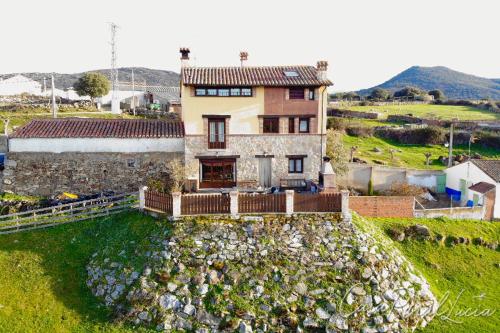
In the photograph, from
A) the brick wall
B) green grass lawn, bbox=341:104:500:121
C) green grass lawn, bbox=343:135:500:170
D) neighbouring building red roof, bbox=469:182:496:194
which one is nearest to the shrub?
green grass lawn, bbox=343:135:500:170

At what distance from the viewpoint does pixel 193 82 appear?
96.2 ft

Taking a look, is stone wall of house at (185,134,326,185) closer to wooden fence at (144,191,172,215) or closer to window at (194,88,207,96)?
window at (194,88,207,96)

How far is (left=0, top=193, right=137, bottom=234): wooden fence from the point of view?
78.4 feet

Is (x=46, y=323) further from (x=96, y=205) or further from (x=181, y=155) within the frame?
(x=181, y=155)

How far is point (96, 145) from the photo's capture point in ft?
96.2

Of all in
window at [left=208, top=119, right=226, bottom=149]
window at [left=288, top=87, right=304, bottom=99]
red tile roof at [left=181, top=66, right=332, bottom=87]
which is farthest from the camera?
window at [left=288, top=87, right=304, bottom=99]

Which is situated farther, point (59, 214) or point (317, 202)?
point (59, 214)

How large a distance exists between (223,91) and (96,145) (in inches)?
348

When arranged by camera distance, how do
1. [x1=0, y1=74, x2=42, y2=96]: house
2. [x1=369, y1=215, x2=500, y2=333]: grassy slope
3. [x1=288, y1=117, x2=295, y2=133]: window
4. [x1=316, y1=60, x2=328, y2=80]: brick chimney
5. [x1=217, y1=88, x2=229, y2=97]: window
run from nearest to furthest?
[x1=369, y1=215, x2=500, y2=333]: grassy slope → [x1=217, y1=88, x2=229, y2=97]: window → [x1=316, y1=60, x2=328, y2=80]: brick chimney → [x1=288, y1=117, x2=295, y2=133]: window → [x1=0, y1=74, x2=42, y2=96]: house

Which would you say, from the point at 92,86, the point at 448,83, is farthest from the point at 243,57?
the point at 448,83

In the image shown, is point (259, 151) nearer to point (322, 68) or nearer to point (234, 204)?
point (322, 68)

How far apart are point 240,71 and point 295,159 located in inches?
279

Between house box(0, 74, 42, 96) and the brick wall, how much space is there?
6024 centimetres

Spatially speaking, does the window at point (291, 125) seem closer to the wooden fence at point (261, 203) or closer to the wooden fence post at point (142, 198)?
the wooden fence at point (261, 203)
